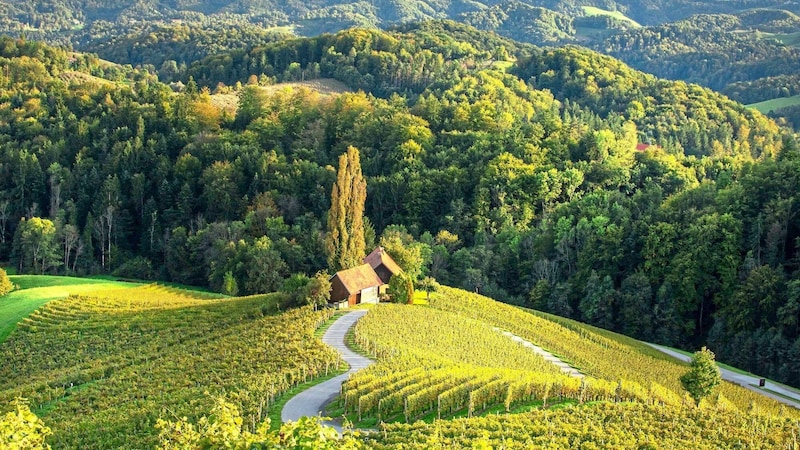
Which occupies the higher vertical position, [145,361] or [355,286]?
[355,286]

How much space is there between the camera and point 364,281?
53312 millimetres

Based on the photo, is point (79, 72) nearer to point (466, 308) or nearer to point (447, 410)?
point (466, 308)

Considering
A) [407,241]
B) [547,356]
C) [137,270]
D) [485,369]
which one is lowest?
[137,270]

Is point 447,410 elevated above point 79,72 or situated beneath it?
situated beneath

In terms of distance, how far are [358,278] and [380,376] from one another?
19.4 metres

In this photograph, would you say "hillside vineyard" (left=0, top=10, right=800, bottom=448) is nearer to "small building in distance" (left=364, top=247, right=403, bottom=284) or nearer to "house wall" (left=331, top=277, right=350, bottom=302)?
"small building in distance" (left=364, top=247, right=403, bottom=284)

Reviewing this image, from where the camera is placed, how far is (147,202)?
92812 millimetres

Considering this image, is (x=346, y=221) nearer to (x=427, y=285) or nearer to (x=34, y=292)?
(x=427, y=285)

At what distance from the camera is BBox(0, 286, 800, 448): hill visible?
95.9 ft

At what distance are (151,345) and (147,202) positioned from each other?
48266 mm

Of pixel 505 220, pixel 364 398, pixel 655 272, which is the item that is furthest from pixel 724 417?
pixel 505 220

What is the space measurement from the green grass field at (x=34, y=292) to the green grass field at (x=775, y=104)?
116 meters

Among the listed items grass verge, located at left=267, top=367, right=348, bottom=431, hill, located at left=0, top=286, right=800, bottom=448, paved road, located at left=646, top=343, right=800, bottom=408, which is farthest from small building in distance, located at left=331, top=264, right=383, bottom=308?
paved road, located at left=646, top=343, right=800, bottom=408

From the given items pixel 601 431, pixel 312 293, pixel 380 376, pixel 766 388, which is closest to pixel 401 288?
pixel 312 293
